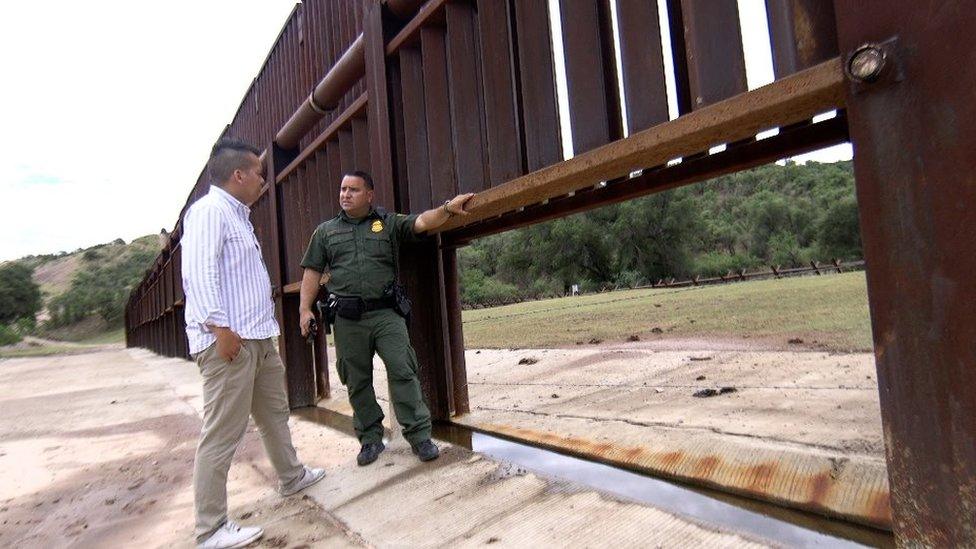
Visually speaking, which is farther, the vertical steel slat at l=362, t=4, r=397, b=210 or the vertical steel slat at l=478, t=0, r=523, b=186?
the vertical steel slat at l=362, t=4, r=397, b=210

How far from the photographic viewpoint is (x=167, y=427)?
537 cm

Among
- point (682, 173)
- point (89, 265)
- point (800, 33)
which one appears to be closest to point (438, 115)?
point (682, 173)

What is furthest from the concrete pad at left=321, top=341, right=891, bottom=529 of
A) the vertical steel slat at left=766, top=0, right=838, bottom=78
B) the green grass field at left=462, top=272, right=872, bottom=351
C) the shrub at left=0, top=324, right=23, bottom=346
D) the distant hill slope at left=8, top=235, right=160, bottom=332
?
the distant hill slope at left=8, top=235, right=160, bottom=332

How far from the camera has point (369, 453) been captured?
135 inches

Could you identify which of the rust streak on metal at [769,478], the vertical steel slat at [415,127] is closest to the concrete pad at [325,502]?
the rust streak on metal at [769,478]

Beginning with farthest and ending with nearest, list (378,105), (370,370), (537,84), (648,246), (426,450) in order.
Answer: (648,246) → (378,105) → (370,370) → (426,450) → (537,84)

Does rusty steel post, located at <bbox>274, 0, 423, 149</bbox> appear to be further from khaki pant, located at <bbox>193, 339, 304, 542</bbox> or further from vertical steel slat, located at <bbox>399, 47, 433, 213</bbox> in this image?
khaki pant, located at <bbox>193, 339, 304, 542</bbox>

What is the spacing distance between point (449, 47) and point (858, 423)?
9.94ft

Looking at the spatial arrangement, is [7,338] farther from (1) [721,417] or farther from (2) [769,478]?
(2) [769,478]

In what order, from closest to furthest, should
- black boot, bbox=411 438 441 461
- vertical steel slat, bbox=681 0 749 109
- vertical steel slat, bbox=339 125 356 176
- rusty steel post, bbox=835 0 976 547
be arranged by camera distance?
rusty steel post, bbox=835 0 976 547 → vertical steel slat, bbox=681 0 749 109 → black boot, bbox=411 438 441 461 → vertical steel slat, bbox=339 125 356 176

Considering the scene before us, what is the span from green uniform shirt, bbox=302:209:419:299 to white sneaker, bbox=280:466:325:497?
3.33 ft

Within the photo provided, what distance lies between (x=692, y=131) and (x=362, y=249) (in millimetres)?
2102

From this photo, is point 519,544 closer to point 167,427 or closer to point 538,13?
point 538,13

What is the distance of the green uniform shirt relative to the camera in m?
3.41
